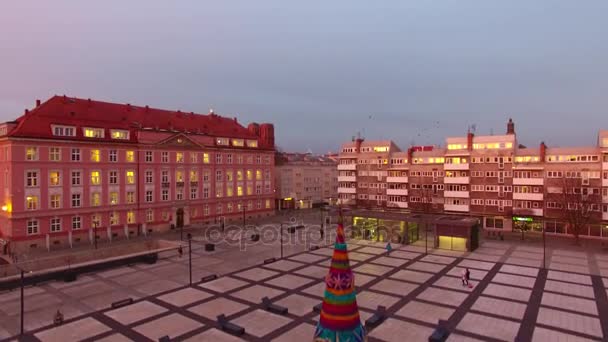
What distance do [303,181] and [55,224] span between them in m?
60.3

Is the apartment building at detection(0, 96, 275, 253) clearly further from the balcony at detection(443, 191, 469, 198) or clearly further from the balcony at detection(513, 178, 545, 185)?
the balcony at detection(513, 178, 545, 185)

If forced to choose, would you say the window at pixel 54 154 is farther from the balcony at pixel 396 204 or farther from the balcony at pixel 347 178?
the balcony at pixel 396 204

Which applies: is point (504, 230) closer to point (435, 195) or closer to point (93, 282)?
point (435, 195)

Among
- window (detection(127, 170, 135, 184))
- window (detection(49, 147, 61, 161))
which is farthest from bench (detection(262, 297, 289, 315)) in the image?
window (detection(49, 147, 61, 161))

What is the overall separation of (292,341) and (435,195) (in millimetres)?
52300

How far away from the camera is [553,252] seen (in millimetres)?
45156

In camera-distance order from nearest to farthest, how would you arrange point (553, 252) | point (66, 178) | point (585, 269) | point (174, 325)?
point (174, 325) → point (585, 269) → point (553, 252) → point (66, 178)

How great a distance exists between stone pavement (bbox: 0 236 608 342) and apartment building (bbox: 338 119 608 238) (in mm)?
14777

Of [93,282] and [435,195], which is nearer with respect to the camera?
[93,282]

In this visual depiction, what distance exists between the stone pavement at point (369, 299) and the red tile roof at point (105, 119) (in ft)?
78.1

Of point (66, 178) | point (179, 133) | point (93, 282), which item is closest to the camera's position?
point (93, 282)

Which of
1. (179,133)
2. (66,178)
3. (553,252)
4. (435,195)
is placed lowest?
(553,252)

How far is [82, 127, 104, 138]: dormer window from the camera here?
50844mm

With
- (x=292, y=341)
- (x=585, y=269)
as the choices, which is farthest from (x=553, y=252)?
(x=292, y=341)
